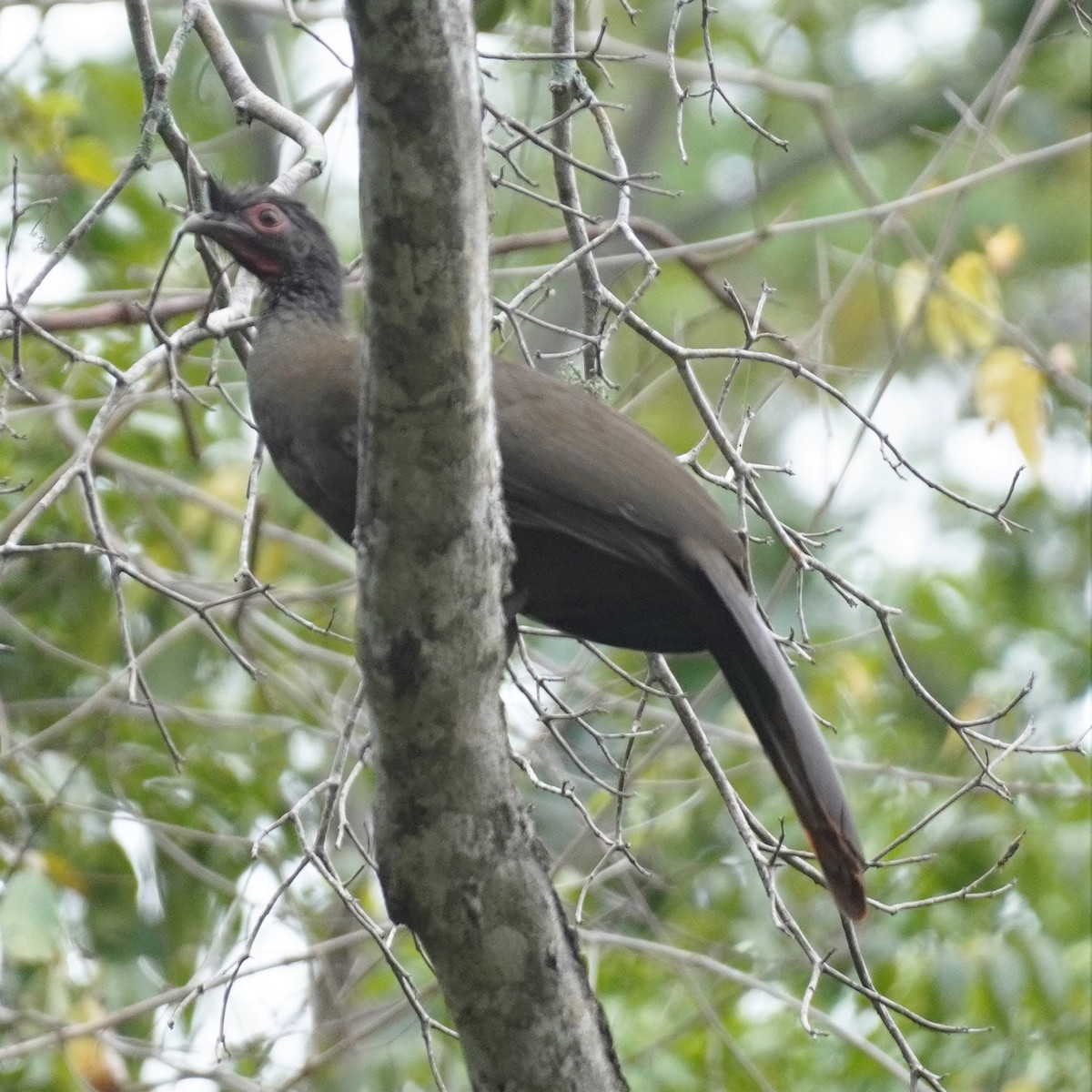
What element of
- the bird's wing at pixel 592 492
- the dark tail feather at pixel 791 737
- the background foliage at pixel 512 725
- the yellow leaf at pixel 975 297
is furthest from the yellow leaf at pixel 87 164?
the yellow leaf at pixel 975 297

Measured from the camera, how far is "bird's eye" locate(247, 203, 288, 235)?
4180 mm

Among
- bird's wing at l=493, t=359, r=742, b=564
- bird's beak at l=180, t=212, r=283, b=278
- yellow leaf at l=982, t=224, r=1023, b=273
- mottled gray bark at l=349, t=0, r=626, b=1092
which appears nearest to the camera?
mottled gray bark at l=349, t=0, r=626, b=1092

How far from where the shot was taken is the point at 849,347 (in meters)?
11.6

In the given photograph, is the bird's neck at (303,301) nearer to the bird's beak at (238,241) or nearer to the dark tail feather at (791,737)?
the bird's beak at (238,241)

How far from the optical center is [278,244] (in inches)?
166

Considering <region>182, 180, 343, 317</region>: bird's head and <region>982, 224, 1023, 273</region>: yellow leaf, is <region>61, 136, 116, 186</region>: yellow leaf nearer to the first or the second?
<region>182, 180, 343, 317</region>: bird's head

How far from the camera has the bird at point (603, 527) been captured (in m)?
3.36

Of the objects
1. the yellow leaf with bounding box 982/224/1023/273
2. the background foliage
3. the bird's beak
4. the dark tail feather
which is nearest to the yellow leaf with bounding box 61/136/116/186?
the background foliage

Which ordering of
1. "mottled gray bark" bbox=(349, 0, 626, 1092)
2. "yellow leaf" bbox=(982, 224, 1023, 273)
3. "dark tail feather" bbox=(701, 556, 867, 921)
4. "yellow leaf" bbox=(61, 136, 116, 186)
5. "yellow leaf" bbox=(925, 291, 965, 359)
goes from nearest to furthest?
1. "mottled gray bark" bbox=(349, 0, 626, 1092)
2. "dark tail feather" bbox=(701, 556, 867, 921)
3. "yellow leaf" bbox=(61, 136, 116, 186)
4. "yellow leaf" bbox=(982, 224, 1023, 273)
5. "yellow leaf" bbox=(925, 291, 965, 359)

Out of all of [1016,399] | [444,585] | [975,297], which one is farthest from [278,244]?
[975,297]

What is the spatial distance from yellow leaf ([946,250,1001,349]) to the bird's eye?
2.59 meters

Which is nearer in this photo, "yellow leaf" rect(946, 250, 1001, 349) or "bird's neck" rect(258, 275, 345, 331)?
"bird's neck" rect(258, 275, 345, 331)

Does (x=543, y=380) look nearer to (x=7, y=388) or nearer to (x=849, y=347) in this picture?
(x=7, y=388)

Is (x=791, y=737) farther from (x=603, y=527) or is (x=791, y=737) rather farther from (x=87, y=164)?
(x=87, y=164)
